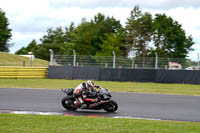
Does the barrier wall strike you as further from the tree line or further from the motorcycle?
the tree line

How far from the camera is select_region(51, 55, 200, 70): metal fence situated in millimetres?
23547

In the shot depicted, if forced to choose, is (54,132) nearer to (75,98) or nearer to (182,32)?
(75,98)

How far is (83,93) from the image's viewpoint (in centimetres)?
1102

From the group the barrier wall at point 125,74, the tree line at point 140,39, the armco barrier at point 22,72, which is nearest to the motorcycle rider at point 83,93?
the barrier wall at point 125,74

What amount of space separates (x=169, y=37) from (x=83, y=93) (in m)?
54.0

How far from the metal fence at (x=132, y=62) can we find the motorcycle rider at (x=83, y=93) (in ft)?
44.1

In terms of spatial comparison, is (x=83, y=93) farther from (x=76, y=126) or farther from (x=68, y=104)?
(x=76, y=126)

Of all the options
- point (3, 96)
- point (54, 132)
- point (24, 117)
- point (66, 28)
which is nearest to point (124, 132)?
point (54, 132)

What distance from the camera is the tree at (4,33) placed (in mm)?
70750

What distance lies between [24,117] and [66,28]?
8992 cm

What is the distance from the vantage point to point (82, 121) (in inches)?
342

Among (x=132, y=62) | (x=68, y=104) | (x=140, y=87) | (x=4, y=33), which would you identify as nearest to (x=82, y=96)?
(x=68, y=104)

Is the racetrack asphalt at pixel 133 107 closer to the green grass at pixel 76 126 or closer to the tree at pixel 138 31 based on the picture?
the green grass at pixel 76 126

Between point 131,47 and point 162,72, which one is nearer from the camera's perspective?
point 162,72
